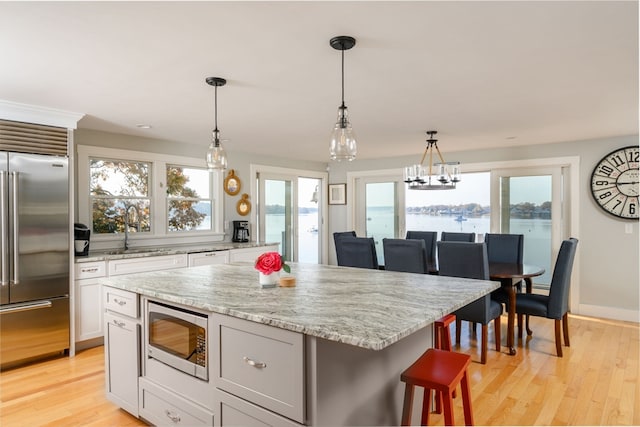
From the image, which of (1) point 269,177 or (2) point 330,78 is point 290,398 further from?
(1) point 269,177

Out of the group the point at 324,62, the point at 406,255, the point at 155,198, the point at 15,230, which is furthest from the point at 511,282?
the point at 15,230

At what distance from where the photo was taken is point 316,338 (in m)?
1.57

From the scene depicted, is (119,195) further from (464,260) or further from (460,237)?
(460,237)

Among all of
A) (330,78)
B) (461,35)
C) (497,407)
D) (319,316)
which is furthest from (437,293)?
(330,78)

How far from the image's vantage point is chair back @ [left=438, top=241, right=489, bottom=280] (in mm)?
3431

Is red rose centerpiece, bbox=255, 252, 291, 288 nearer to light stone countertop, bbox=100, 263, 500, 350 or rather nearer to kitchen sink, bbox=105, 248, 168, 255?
light stone countertop, bbox=100, 263, 500, 350

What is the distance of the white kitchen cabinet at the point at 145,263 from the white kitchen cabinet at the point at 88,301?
11 cm

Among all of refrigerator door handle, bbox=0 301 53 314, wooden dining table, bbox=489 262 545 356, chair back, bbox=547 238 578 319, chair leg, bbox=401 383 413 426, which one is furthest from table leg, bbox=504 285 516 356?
refrigerator door handle, bbox=0 301 53 314

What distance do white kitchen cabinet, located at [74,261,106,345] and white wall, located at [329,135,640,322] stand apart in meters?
5.44

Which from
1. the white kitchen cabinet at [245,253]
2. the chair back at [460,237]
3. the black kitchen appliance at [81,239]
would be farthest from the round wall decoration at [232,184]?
the chair back at [460,237]

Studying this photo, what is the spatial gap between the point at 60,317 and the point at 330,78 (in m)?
3.15

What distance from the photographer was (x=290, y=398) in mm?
1629

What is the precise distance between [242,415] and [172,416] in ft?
2.10

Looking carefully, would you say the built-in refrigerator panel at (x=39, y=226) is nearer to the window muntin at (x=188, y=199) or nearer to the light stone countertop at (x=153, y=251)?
the light stone countertop at (x=153, y=251)
